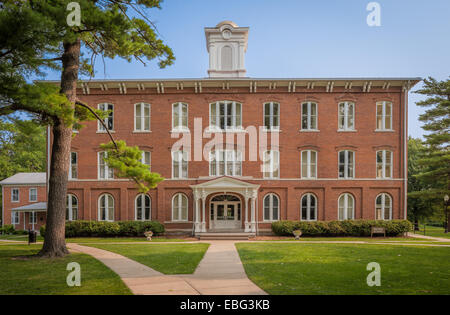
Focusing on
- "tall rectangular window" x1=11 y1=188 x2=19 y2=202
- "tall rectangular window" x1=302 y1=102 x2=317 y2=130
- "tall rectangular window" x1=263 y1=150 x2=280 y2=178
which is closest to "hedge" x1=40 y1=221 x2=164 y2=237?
"tall rectangular window" x1=263 y1=150 x2=280 y2=178

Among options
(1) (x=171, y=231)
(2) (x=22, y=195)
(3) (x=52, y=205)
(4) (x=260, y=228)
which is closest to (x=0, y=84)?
(3) (x=52, y=205)

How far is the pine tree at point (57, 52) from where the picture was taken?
840 centimetres

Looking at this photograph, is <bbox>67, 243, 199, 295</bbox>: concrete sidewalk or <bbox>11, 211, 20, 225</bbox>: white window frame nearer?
<bbox>67, 243, 199, 295</bbox>: concrete sidewalk

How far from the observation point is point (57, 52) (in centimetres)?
1141

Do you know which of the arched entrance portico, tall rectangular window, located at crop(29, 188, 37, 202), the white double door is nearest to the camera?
the arched entrance portico

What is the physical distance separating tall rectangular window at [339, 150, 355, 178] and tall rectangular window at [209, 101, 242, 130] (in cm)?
801

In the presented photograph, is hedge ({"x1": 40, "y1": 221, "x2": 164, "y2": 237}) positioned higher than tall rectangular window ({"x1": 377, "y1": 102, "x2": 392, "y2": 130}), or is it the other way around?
tall rectangular window ({"x1": 377, "y1": 102, "x2": 392, "y2": 130})

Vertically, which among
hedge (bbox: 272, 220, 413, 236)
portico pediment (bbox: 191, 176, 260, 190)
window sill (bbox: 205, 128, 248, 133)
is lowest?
hedge (bbox: 272, 220, 413, 236)

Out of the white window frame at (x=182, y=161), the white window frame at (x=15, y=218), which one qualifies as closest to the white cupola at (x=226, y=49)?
the white window frame at (x=182, y=161)

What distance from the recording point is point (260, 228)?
23.0m

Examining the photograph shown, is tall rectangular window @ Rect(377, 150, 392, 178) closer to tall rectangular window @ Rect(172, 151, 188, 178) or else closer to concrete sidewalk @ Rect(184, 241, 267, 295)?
tall rectangular window @ Rect(172, 151, 188, 178)

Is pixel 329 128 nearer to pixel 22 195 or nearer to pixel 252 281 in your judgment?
pixel 252 281

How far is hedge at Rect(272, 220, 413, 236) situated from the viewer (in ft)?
70.7

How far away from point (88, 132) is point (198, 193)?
974cm
